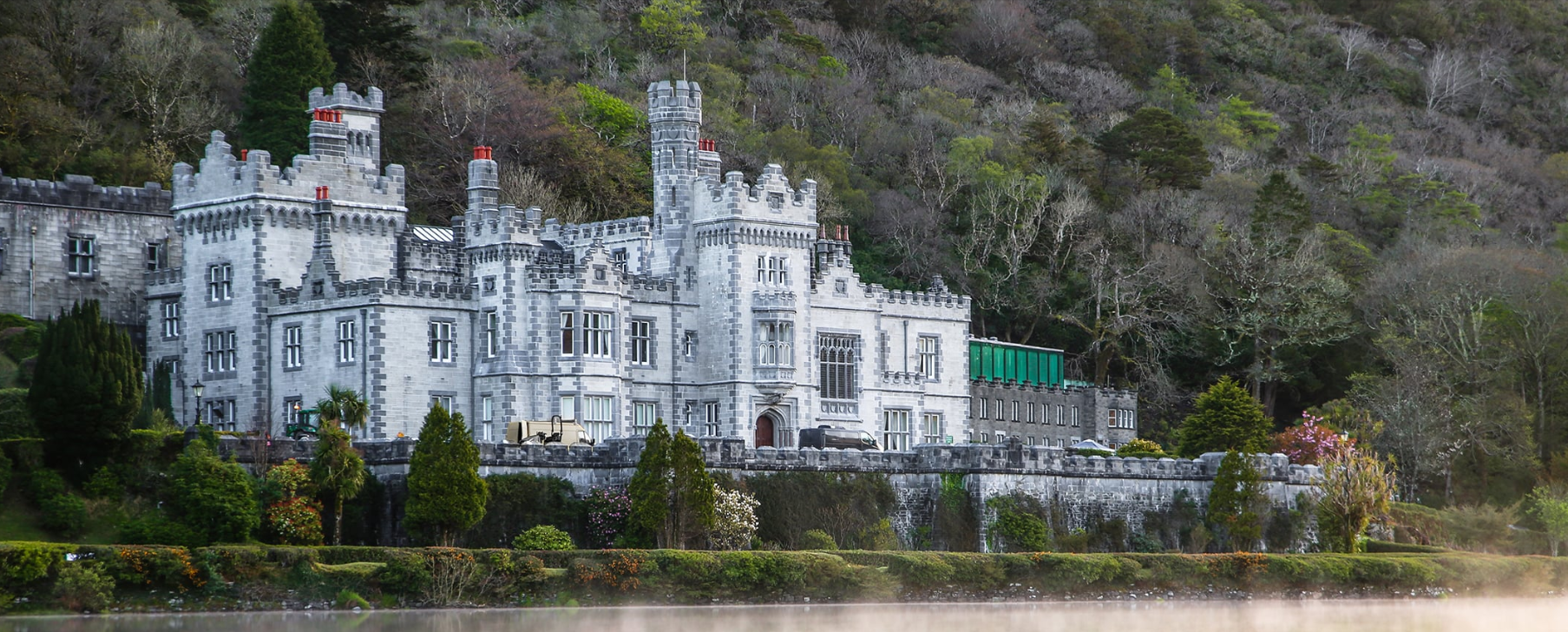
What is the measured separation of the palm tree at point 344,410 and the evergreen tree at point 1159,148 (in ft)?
152

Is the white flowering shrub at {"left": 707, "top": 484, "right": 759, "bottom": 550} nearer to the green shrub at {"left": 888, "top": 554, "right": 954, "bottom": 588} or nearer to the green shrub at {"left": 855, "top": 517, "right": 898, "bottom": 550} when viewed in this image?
the green shrub at {"left": 855, "top": 517, "right": 898, "bottom": 550}

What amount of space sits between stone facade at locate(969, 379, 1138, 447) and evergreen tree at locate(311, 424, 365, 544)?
96.9ft

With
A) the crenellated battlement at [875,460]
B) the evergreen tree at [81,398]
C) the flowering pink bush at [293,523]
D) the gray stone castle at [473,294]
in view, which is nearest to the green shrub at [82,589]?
the flowering pink bush at [293,523]

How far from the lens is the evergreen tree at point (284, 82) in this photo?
3061 inches

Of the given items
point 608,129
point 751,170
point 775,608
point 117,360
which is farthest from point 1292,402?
point 117,360

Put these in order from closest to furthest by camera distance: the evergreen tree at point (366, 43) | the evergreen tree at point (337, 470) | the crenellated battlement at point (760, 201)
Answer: the evergreen tree at point (337, 470) < the crenellated battlement at point (760, 201) < the evergreen tree at point (366, 43)

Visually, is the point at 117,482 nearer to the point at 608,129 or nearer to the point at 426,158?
the point at 426,158

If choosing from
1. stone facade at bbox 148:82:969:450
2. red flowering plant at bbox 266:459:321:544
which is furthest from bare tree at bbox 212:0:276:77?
red flowering plant at bbox 266:459:321:544

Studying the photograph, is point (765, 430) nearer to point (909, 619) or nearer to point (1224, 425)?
A: point (1224, 425)

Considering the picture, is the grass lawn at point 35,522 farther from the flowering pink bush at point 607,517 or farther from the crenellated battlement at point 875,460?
the flowering pink bush at point 607,517

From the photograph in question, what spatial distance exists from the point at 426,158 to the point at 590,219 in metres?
6.87

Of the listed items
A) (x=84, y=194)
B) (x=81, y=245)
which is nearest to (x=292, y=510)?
(x=81, y=245)

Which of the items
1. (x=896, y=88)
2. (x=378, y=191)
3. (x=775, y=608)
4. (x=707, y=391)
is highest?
(x=896, y=88)

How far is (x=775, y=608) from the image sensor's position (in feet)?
176
